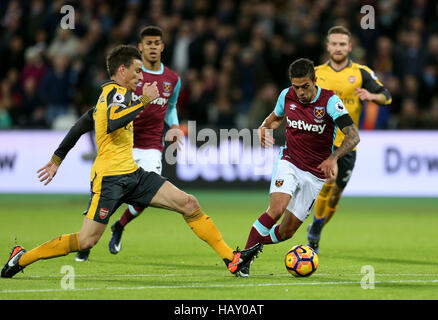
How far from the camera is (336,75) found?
10.3m

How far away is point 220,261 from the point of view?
912 centimetres

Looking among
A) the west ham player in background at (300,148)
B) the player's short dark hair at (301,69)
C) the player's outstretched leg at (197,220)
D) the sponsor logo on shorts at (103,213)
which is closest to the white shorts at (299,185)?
the west ham player in background at (300,148)

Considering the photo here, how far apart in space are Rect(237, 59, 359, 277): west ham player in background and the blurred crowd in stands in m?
8.83

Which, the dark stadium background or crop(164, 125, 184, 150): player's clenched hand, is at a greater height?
the dark stadium background

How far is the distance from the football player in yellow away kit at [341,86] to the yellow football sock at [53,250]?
Answer: 348 cm

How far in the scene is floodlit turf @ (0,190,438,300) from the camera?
6961 mm

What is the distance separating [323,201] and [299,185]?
1942mm

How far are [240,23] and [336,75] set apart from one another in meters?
9.46
